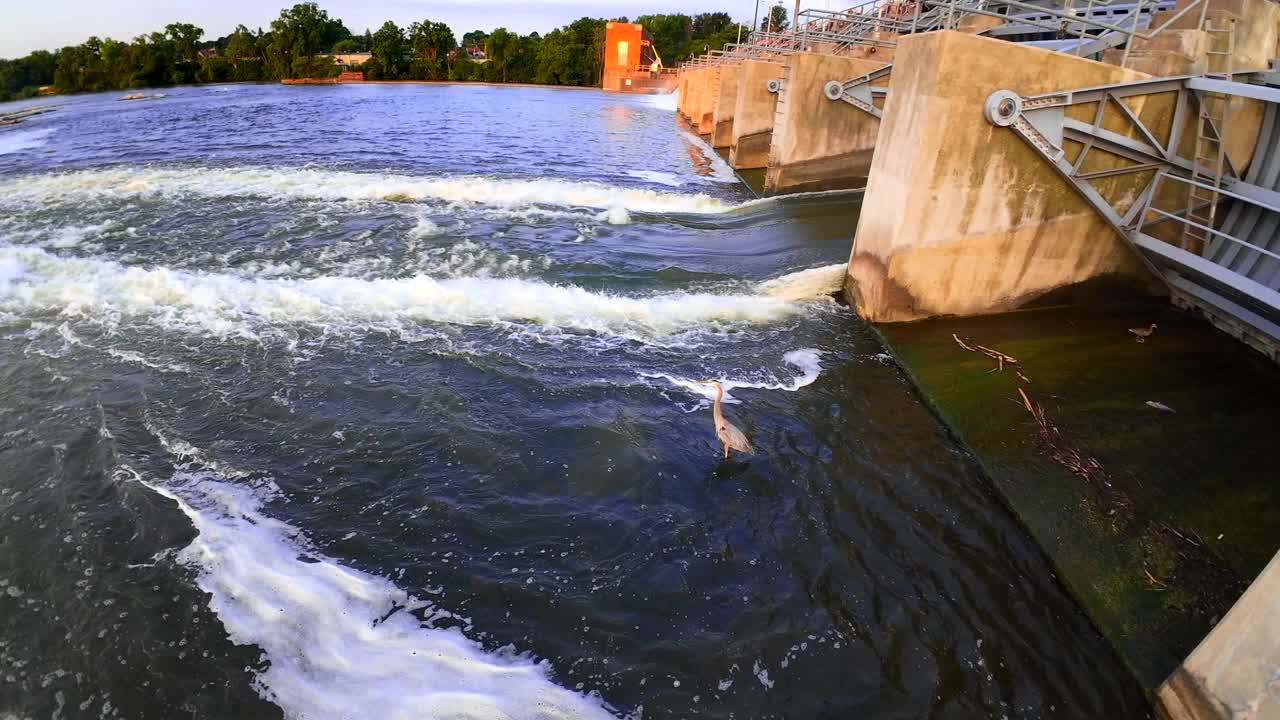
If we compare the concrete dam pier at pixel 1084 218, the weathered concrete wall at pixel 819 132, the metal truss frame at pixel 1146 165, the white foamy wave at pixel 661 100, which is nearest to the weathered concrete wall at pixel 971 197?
the concrete dam pier at pixel 1084 218

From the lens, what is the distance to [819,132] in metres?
20.2

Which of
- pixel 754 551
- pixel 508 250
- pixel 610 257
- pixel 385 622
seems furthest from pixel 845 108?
pixel 385 622

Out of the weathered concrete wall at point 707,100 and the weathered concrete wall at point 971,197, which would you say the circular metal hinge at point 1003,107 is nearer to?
the weathered concrete wall at point 971,197

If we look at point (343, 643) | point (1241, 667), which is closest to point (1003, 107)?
point (1241, 667)

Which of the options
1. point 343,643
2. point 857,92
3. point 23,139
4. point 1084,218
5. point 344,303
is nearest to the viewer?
point 343,643

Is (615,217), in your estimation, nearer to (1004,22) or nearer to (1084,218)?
(1084,218)

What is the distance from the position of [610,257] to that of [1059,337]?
28.4 ft

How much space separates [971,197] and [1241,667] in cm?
719

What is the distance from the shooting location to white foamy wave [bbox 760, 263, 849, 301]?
12391 mm

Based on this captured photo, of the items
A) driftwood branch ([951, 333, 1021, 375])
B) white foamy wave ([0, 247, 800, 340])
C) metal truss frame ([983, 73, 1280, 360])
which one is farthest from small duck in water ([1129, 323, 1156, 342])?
white foamy wave ([0, 247, 800, 340])

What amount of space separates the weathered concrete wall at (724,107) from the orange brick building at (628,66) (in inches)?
2402

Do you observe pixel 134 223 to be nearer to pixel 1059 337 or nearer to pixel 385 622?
pixel 385 622

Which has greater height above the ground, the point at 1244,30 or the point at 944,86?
the point at 1244,30

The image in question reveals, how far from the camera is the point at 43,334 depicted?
10.4 meters
